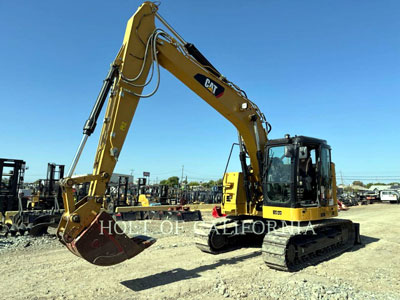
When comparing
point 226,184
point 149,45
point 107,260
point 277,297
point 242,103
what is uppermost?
point 149,45

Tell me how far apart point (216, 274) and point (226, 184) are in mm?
2807

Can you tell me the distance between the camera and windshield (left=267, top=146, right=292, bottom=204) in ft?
23.7

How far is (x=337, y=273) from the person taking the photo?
21.3ft

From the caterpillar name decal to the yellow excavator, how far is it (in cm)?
2

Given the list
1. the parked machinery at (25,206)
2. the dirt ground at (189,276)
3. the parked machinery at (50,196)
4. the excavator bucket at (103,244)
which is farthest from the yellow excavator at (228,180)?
the parked machinery at (50,196)

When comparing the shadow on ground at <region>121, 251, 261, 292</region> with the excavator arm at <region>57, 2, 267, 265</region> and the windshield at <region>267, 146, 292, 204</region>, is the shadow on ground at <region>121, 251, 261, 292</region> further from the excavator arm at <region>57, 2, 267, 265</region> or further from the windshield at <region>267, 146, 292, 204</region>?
the windshield at <region>267, 146, 292, 204</region>

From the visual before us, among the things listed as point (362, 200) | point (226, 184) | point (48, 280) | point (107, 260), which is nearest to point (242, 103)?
point (226, 184)

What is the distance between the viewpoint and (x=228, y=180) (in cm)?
850

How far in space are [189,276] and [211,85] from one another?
4.26 metres

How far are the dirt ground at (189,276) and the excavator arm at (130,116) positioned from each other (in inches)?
32.9

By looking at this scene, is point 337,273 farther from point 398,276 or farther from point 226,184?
point 226,184

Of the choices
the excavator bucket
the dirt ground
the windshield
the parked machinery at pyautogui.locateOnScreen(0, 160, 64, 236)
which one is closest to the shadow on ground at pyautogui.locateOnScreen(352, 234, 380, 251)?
the dirt ground

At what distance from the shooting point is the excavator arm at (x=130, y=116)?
16.3 feet

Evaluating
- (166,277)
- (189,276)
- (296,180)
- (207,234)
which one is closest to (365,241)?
(296,180)
